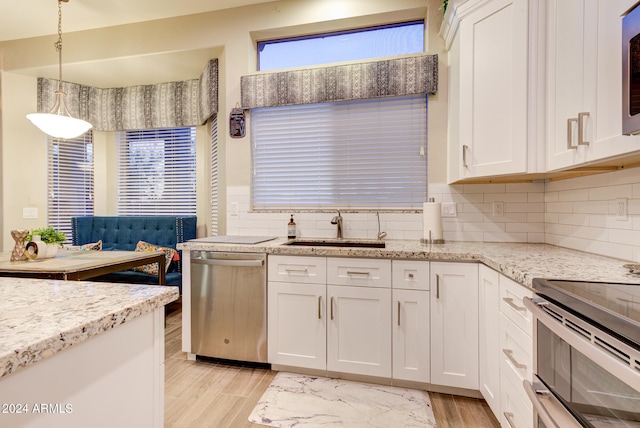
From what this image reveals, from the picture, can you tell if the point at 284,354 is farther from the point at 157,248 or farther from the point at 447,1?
the point at 447,1

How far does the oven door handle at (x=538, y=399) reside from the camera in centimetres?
92

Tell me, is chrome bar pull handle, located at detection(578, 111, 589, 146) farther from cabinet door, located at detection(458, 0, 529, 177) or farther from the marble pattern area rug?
the marble pattern area rug

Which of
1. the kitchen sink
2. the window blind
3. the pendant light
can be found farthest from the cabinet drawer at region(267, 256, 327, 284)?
the pendant light

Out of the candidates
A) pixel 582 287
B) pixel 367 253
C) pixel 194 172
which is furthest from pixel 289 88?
pixel 582 287

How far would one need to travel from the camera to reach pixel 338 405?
177cm

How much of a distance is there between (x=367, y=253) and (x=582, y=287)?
1.09 meters

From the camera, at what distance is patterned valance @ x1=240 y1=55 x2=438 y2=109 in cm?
236

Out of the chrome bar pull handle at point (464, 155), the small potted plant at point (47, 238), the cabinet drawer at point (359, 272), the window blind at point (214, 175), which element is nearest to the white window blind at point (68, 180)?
the small potted plant at point (47, 238)

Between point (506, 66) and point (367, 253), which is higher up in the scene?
point (506, 66)

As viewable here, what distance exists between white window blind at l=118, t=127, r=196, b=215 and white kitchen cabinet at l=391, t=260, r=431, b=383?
113 inches

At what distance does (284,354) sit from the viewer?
2.09 meters

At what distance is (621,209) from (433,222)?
98 centimetres

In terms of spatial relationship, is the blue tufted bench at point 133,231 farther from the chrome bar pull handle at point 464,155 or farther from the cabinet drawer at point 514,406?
the cabinet drawer at point 514,406

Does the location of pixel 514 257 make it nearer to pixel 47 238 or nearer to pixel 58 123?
pixel 47 238
